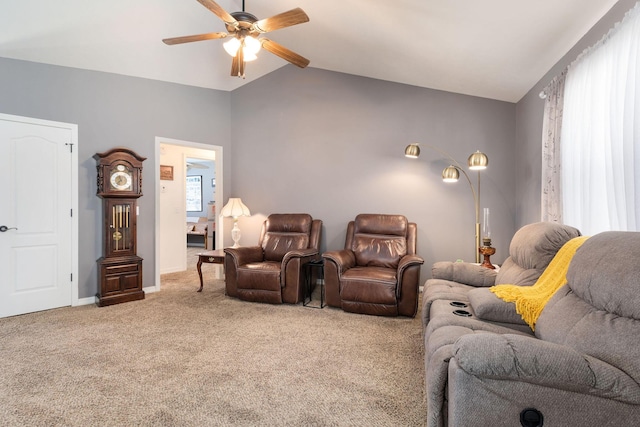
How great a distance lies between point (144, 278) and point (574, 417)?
4478 mm

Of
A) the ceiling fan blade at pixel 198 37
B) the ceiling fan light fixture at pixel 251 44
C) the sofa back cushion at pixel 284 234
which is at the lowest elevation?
the sofa back cushion at pixel 284 234

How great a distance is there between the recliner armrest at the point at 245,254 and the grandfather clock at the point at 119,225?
1.14m

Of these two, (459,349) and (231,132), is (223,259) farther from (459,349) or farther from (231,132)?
(459,349)

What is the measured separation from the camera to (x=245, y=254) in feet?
13.4

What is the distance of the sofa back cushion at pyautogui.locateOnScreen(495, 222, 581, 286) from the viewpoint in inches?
80.7

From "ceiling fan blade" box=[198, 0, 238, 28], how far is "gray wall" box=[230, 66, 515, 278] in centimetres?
232

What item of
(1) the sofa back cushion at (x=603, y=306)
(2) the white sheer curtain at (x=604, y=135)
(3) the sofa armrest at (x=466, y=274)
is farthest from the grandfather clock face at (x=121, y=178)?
(2) the white sheer curtain at (x=604, y=135)

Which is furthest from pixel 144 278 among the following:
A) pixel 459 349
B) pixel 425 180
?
pixel 459 349

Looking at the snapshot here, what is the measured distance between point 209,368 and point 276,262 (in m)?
2.00

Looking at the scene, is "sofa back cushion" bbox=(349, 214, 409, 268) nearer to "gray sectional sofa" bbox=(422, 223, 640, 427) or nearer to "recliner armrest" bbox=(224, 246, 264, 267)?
"recliner armrest" bbox=(224, 246, 264, 267)

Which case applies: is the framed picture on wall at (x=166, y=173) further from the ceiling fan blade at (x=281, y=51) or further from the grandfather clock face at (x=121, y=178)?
the ceiling fan blade at (x=281, y=51)

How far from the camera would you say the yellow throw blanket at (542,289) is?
176 centimetres

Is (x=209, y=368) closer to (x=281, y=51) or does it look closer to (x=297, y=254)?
(x=297, y=254)

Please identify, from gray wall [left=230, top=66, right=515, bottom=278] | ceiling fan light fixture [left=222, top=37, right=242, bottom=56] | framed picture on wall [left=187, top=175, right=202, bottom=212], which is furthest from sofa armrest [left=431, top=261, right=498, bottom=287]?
framed picture on wall [left=187, top=175, right=202, bottom=212]
